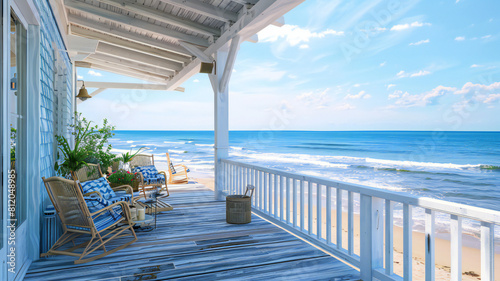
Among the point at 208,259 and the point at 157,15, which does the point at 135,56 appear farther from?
the point at 208,259

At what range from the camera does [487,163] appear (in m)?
16.0

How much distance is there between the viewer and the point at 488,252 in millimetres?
1603

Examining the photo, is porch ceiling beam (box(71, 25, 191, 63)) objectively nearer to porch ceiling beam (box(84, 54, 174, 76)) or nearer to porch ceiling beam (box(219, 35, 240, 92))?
porch ceiling beam (box(84, 54, 174, 76))

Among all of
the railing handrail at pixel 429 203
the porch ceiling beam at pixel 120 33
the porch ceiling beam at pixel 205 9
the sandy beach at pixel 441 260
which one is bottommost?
the sandy beach at pixel 441 260

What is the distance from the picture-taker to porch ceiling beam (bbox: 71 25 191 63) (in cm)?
580

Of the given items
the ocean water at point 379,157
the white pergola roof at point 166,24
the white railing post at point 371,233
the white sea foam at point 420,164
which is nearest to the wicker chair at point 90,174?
the white pergola roof at point 166,24

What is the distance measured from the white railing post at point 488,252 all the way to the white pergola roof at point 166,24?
101 inches

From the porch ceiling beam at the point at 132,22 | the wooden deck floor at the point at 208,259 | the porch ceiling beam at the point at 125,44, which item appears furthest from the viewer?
the porch ceiling beam at the point at 125,44

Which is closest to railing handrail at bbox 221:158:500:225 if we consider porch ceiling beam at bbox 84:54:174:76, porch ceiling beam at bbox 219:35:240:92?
porch ceiling beam at bbox 219:35:240:92

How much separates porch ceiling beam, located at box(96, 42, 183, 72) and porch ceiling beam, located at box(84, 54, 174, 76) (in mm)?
635

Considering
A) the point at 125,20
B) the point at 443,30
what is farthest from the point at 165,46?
the point at 443,30

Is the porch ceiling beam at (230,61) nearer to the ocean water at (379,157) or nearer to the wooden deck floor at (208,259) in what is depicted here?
the wooden deck floor at (208,259)

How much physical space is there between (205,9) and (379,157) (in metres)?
18.6

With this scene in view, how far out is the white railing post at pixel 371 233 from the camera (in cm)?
242
